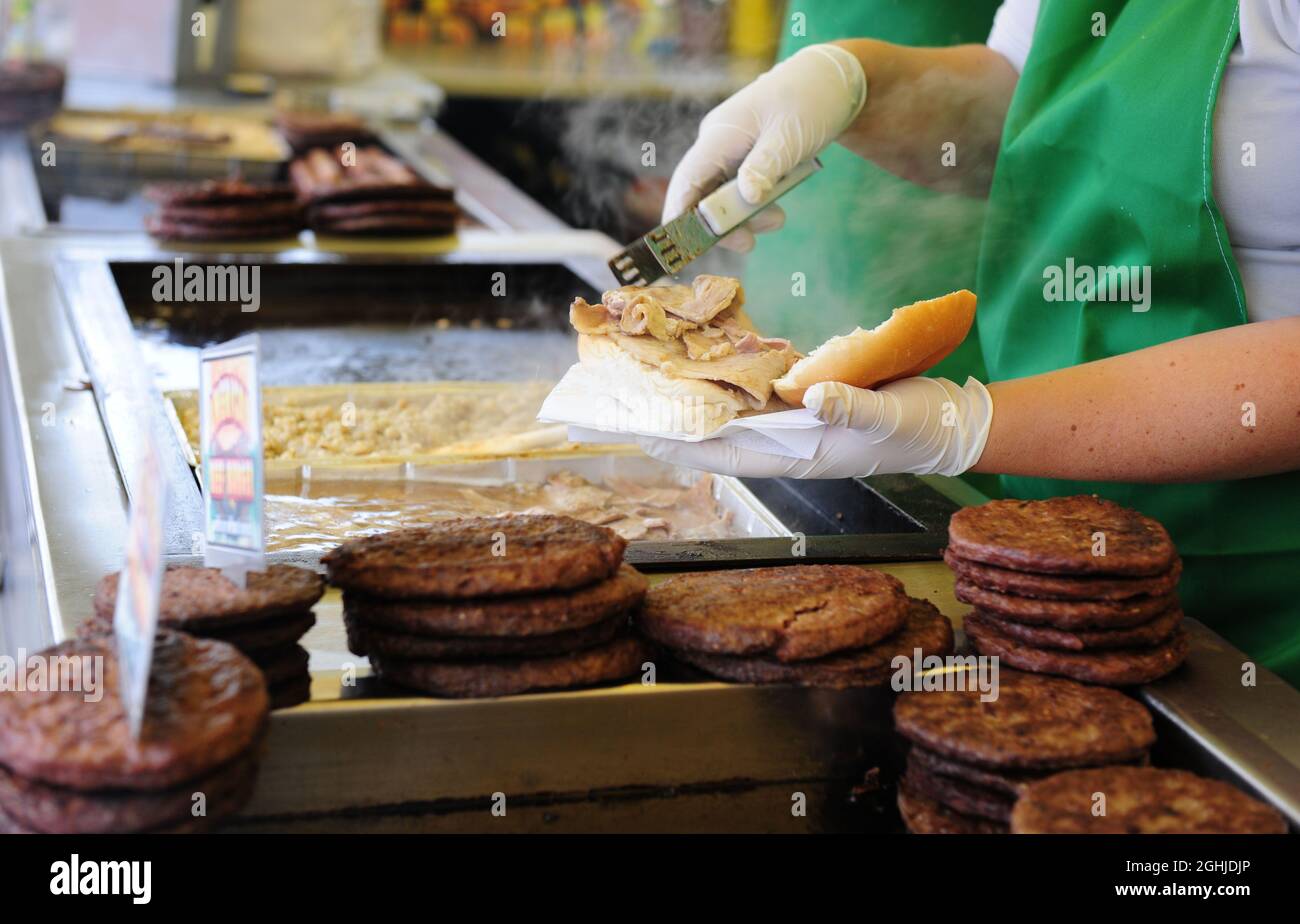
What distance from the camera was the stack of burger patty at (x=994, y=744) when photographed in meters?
1.39

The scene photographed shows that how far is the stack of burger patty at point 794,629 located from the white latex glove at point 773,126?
3.30 ft

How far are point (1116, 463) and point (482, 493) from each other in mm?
1182

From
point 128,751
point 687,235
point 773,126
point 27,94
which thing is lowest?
point 128,751

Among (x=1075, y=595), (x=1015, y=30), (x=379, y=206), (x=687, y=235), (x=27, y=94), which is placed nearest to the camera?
(x=1075, y=595)

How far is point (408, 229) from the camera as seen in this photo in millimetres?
4309

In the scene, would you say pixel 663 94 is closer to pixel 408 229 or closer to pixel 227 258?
pixel 408 229

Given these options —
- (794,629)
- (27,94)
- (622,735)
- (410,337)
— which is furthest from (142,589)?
(27,94)

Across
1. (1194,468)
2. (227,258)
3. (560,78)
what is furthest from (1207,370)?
(560,78)

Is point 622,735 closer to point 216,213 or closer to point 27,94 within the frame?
point 216,213

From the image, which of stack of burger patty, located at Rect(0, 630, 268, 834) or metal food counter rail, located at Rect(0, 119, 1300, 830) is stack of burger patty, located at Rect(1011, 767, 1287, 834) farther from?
stack of burger patty, located at Rect(0, 630, 268, 834)

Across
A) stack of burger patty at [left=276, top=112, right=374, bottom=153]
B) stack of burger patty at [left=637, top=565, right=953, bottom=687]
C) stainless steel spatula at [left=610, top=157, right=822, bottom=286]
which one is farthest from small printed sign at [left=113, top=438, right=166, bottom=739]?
stack of burger patty at [left=276, top=112, right=374, bottom=153]

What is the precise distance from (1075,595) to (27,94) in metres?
5.61

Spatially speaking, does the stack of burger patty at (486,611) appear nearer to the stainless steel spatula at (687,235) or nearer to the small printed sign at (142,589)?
the small printed sign at (142,589)

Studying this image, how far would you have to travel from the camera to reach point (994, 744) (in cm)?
140
